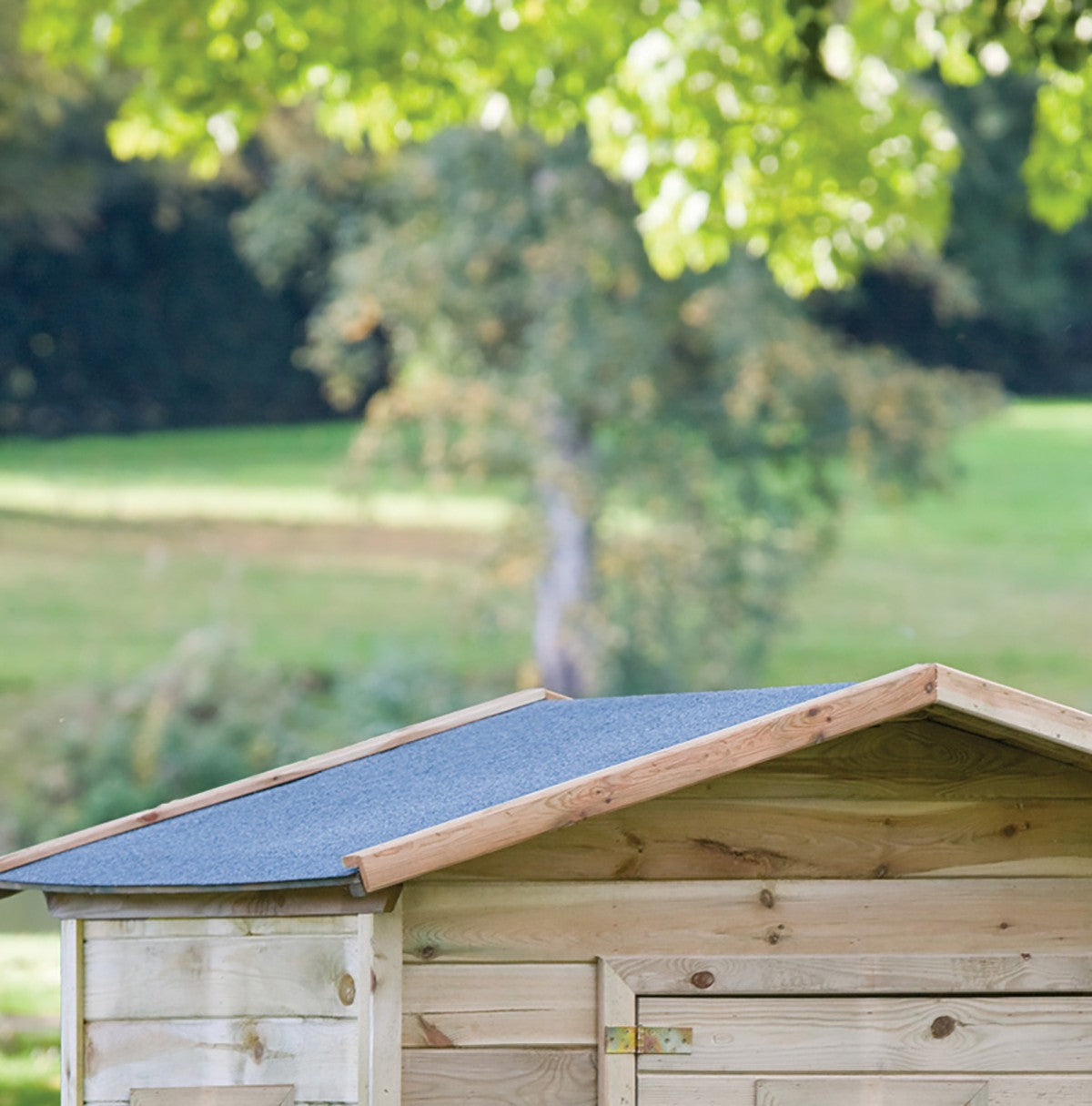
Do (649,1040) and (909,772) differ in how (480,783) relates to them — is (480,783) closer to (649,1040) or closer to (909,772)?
(649,1040)

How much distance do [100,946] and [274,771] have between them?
86 centimetres

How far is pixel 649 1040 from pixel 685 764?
0.68 m

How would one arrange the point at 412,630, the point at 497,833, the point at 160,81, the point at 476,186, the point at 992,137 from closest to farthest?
the point at 497,833, the point at 160,81, the point at 476,186, the point at 412,630, the point at 992,137

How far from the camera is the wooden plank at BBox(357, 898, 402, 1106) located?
12.5ft

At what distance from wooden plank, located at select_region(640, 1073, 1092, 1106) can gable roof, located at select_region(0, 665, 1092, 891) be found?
0.70 metres

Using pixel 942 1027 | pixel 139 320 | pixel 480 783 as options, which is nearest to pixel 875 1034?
pixel 942 1027

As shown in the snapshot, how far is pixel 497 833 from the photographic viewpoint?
11.7 ft

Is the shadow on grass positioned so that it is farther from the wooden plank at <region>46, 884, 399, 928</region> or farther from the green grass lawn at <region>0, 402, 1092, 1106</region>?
the green grass lawn at <region>0, 402, 1092, 1106</region>

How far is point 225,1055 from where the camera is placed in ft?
13.0

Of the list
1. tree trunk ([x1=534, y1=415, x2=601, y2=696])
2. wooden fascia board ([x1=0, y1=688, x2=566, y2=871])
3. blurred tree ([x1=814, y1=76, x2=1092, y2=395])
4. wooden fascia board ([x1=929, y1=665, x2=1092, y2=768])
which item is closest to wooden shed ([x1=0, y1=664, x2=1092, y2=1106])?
wooden fascia board ([x1=929, y1=665, x2=1092, y2=768])

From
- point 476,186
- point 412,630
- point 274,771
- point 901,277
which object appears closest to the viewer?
point 274,771

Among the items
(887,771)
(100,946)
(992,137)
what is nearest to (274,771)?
(100,946)

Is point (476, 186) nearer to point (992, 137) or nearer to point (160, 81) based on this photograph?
point (160, 81)

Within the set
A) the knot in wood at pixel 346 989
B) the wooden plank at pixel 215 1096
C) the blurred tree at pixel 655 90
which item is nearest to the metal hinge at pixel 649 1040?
the knot in wood at pixel 346 989
